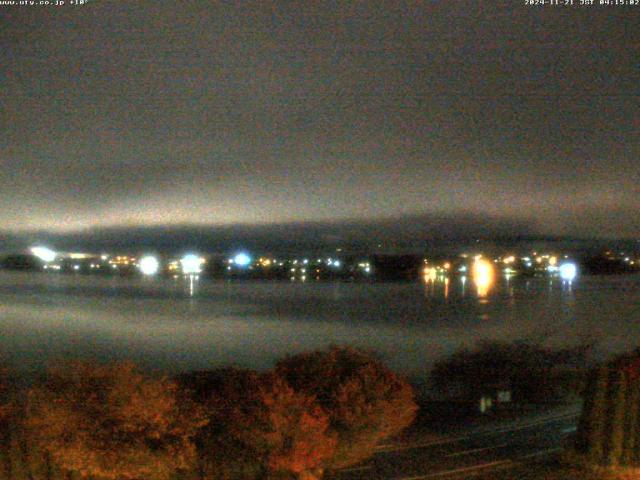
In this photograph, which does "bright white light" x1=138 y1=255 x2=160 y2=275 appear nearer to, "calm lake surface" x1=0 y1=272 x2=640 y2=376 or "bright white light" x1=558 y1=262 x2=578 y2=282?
"calm lake surface" x1=0 y1=272 x2=640 y2=376

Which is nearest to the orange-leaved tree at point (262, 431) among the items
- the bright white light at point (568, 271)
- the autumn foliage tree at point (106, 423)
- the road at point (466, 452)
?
the autumn foliage tree at point (106, 423)

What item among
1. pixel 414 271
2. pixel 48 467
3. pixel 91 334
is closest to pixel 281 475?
pixel 48 467

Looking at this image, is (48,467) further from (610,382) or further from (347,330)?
(347,330)

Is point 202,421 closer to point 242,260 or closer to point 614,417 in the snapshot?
point 614,417

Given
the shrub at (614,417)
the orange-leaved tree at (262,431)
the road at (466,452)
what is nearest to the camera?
the orange-leaved tree at (262,431)

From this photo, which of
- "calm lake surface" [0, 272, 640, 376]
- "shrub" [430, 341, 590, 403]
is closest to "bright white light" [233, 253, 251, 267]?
"calm lake surface" [0, 272, 640, 376]

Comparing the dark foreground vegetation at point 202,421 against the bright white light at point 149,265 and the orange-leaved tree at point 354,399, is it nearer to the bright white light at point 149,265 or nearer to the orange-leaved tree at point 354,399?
the orange-leaved tree at point 354,399
